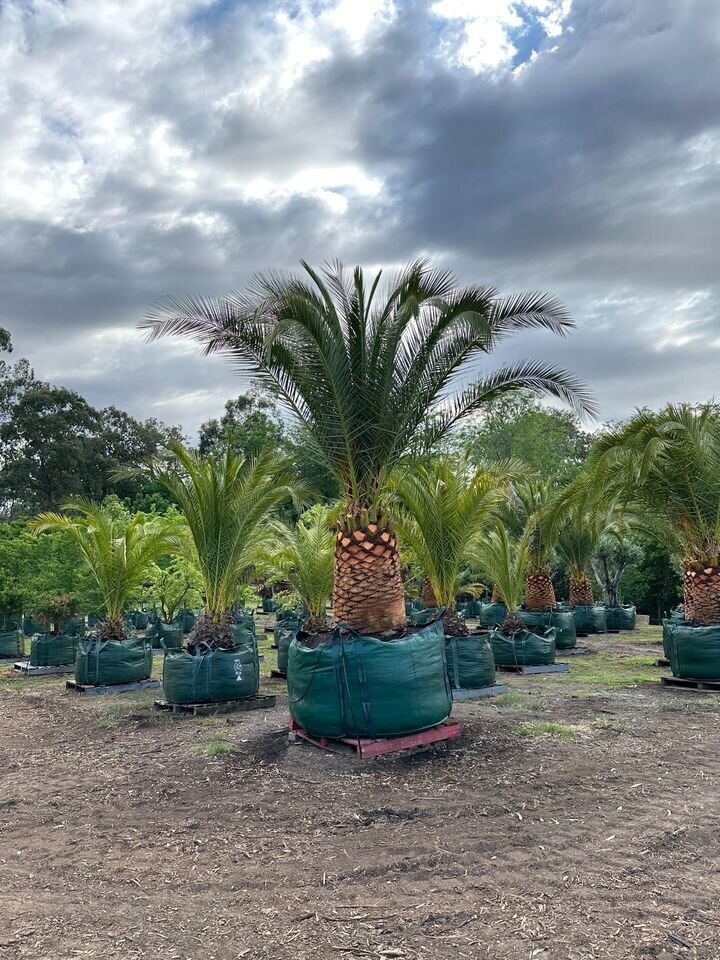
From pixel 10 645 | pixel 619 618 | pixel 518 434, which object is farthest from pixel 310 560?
pixel 518 434

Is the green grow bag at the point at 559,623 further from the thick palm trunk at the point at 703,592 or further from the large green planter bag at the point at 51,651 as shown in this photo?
the large green planter bag at the point at 51,651

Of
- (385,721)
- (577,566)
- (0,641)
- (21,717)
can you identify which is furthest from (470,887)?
(577,566)

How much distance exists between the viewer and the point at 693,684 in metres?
10.8

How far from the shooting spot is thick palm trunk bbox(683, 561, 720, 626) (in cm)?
1126

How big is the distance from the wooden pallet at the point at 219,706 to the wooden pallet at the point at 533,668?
16.2 ft

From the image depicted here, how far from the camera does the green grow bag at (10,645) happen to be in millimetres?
17984

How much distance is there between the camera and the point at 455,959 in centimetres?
350

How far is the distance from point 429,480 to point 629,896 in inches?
278

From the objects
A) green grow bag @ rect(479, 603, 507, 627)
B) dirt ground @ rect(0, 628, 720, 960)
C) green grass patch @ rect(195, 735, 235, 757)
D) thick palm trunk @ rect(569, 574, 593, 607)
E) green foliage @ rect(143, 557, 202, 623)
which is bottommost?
dirt ground @ rect(0, 628, 720, 960)

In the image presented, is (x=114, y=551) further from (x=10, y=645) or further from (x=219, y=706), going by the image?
(x=10, y=645)

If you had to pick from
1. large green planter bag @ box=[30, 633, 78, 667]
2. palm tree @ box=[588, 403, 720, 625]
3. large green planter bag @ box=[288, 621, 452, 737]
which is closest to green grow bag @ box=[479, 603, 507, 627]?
palm tree @ box=[588, 403, 720, 625]

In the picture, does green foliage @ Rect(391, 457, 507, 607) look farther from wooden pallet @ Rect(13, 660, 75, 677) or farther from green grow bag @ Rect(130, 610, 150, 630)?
green grow bag @ Rect(130, 610, 150, 630)

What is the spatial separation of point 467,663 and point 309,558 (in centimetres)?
444

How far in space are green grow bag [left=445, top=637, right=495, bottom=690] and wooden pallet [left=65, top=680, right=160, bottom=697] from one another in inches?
211
